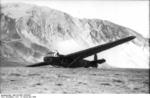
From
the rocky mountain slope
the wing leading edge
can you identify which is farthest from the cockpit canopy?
the wing leading edge

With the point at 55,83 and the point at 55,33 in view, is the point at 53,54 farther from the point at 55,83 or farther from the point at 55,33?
the point at 55,83

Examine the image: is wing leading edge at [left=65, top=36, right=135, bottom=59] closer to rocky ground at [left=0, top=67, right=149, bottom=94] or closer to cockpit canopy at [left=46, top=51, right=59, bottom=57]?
cockpit canopy at [left=46, top=51, right=59, bottom=57]

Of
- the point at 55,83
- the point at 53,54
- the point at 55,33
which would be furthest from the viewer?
the point at 53,54

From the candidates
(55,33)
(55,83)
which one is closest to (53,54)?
(55,33)

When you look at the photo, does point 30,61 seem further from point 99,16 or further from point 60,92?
point 99,16

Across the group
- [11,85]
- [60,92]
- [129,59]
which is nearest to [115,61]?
[129,59]

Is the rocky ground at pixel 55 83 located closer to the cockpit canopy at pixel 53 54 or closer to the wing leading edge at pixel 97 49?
the cockpit canopy at pixel 53 54

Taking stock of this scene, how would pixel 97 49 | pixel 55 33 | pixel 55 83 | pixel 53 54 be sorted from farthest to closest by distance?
1. pixel 97 49
2. pixel 53 54
3. pixel 55 33
4. pixel 55 83

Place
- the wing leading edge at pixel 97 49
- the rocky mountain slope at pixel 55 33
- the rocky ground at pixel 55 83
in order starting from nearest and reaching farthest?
the rocky ground at pixel 55 83, the rocky mountain slope at pixel 55 33, the wing leading edge at pixel 97 49

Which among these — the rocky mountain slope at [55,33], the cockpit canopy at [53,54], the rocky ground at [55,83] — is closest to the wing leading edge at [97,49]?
the rocky mountain slope at [55,33]
